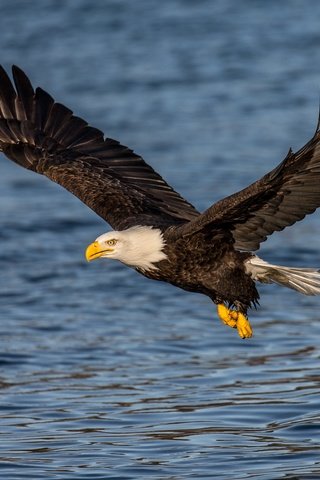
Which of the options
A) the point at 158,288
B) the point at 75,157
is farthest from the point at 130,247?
the point at 158,288

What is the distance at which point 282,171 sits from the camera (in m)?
6.25

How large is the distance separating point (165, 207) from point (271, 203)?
1.61 metres

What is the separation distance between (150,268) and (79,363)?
2133mm

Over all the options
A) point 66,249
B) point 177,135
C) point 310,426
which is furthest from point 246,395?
point 177,135

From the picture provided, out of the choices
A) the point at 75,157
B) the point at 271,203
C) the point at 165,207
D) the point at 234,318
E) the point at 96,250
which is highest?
the point at 75,157

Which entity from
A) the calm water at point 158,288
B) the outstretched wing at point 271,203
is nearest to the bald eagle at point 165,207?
the outstretched wing at point 271,203

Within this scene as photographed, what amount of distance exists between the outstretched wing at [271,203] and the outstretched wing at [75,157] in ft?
3.22

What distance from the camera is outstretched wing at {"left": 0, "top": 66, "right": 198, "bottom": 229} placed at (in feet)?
27.0

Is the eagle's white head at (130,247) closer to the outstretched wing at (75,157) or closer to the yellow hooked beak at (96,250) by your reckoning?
the yellow hooked beak at (96,250)

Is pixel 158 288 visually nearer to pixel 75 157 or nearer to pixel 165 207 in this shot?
pixel 75 157

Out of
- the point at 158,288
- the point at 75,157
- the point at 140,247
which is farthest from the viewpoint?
the point at 158,288

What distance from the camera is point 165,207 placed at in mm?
8297

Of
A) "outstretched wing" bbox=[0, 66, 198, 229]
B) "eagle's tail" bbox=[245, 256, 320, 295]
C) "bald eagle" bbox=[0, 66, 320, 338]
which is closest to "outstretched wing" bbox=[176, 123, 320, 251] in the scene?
"bald eagle" bbox=[0, 66, 320, 338]

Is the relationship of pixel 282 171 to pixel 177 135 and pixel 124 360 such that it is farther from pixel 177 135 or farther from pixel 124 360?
pixel 177 135
